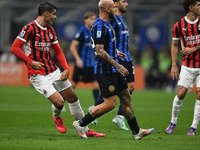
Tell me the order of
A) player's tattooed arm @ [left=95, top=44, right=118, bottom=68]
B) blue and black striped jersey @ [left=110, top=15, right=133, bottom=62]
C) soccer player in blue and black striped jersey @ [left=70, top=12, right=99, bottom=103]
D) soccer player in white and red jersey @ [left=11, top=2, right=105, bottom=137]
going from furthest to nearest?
soccer player in blue and black striped jersey @ [left=70, top=12, right=99, bottom=103], blue and black striped jersey @ [left=110, top=15, right=133, bottom=62], soccer player in white and red jersey @ [left=11, top=2, right=105, bottom=137], player's tattooed arm @ [left=95, top=44, right=118, bottom=68]

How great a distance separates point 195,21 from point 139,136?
99.1 inches

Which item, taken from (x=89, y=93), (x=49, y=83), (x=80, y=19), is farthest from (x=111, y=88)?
(x=80, y=19)

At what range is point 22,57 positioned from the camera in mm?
8297

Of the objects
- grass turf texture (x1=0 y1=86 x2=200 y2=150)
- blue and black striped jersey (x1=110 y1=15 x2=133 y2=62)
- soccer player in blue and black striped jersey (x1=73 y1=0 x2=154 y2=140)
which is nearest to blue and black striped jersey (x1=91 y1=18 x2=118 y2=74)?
soccer player in blue and black striped jersey (x1=73 y1=0 x2=154 y2=140)

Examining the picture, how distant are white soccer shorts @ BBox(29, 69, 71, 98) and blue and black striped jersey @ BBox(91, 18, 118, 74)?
981 mm

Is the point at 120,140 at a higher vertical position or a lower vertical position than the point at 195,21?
lower

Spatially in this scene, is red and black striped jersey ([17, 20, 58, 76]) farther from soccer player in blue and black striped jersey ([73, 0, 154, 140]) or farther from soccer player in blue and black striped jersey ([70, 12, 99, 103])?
soccer player in blue and black striped jersey ([70, 12, 99, 103])

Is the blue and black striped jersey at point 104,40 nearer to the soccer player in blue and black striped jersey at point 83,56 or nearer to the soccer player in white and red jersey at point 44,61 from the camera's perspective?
the soccer player in white and red jersey at point 44,61

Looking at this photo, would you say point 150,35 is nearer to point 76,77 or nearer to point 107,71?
point 76,77

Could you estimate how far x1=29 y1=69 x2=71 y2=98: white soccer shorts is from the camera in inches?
333

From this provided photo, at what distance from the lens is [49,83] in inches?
335

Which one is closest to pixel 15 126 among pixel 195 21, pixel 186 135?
pixel 186 135

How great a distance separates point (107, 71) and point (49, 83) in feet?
3.97

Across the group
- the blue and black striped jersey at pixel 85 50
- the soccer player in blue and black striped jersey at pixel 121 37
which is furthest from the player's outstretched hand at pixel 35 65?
the blue and black striped jersey at pixel 85 50
